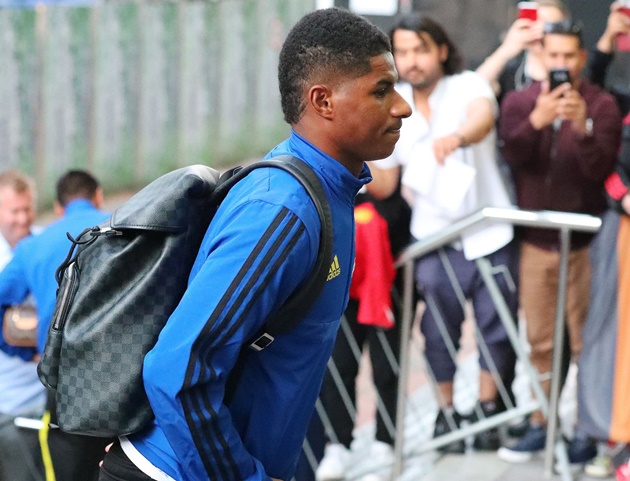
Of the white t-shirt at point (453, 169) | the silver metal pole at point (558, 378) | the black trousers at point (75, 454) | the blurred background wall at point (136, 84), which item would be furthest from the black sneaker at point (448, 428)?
the blurred background wall at point (136, 84)

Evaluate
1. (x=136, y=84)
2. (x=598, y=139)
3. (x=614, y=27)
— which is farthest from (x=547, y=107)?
(x=136, y=84)

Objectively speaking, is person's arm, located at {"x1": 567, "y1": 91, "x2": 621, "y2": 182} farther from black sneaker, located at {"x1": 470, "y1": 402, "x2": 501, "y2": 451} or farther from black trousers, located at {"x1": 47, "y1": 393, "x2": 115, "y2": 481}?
black trousers, located at {"x1": 47, "y1": 393, "x2": 115, "y2": 481}

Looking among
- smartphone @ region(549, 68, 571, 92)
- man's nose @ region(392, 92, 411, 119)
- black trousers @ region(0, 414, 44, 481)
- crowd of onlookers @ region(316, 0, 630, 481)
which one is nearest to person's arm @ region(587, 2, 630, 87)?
crowd of onlookers @ region(316, 0, 630, 481)

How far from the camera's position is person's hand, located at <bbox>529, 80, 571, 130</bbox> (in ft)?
17.8

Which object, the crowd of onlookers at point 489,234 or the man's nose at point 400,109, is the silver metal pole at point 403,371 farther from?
the man's nose at point 400,109

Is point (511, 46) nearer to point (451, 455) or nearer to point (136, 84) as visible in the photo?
point (451, 455)

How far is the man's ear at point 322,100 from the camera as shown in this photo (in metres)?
2.47

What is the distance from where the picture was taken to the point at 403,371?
5.67 metres

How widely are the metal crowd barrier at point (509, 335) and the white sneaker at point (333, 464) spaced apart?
0.09 metres

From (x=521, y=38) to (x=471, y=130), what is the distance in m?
0.73

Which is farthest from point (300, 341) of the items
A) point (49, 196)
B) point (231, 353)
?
point (49, 196)

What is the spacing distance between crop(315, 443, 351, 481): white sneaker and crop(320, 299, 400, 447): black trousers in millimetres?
57

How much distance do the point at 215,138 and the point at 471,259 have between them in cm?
542

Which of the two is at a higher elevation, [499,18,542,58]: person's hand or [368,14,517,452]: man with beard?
[499,18,542,58]: person's hand
